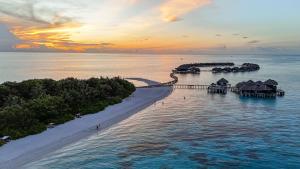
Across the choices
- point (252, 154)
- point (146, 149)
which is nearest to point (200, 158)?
point (252, 154)

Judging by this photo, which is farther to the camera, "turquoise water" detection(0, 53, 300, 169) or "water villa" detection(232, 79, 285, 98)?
"water villa" detection(232, 79, 285, 98)

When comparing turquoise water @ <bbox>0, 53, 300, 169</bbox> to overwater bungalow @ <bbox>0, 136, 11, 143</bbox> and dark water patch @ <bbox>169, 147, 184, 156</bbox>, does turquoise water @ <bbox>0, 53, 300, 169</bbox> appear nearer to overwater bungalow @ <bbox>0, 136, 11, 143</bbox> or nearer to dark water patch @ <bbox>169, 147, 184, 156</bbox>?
dark water patch @ <bbox>169, 147, 184, 156</bbox>

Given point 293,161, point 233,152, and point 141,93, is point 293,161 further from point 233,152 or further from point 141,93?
point 141,93

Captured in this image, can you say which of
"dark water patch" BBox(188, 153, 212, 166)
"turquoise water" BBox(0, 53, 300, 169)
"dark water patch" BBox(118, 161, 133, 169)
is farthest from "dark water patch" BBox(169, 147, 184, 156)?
"dark water patch" BBox(118, 161, 133, 169)

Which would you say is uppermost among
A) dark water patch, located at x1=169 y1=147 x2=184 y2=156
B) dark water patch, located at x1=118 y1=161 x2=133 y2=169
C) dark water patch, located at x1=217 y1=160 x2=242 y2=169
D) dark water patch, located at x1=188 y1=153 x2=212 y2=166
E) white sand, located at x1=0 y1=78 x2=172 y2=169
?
white sand, located at x1=0 y1=78 x2=172 y2=169

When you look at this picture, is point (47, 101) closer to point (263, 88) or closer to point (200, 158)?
point (200, 158)

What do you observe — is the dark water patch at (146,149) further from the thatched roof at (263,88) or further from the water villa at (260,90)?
the thatched roof at (263,88)
